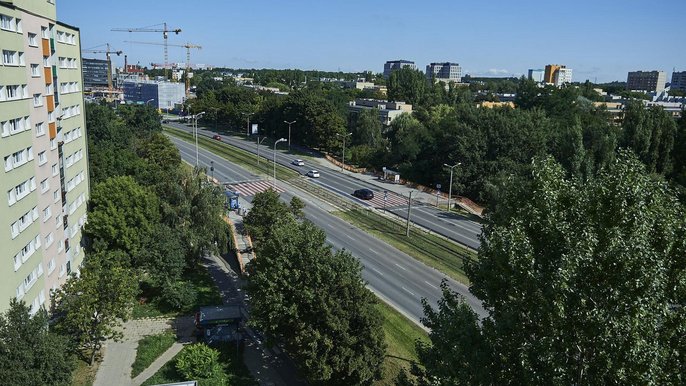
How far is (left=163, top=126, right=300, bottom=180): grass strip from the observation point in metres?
76.7

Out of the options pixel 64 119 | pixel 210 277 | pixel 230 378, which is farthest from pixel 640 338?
pixel 64 119

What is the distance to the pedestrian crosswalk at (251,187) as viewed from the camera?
64.0 meters

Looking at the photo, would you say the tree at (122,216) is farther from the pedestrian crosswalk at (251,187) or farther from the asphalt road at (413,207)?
the pedestrian crosswalk at (251,187)

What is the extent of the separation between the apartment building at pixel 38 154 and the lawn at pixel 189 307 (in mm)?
4909

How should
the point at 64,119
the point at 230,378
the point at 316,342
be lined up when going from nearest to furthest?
the point at 316,342, the point at 230,378, the point at 64,119

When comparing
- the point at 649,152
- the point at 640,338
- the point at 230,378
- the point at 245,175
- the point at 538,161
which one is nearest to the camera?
the point at 640,338

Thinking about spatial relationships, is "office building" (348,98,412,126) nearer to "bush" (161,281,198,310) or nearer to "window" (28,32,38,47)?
"bush" (161,281,198,310)

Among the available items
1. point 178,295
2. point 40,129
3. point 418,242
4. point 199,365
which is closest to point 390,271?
point 418,242

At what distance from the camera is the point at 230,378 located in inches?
974

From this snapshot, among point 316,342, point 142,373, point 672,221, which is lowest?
point 142,373

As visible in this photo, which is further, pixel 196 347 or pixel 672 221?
pixel 196 347

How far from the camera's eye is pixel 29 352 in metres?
19.7

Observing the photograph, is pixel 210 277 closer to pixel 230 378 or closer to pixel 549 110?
pixel 230 378

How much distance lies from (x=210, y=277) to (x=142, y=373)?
40.5ft
